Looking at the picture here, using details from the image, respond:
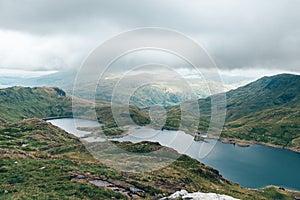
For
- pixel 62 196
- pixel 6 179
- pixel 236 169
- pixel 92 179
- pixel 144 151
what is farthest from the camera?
pixel 236 169

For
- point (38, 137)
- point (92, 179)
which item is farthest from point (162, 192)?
point (38, 137)

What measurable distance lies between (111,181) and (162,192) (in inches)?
529

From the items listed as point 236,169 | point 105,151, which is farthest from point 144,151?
point 236,169

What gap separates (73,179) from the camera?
194 ft

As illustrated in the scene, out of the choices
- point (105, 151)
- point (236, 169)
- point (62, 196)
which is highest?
point (62, 196)

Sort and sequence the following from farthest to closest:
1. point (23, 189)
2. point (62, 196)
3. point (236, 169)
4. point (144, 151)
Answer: point (236, 169)
point (144, 151)
point (23, 189)
point (62, 196)

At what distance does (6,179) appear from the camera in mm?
57312

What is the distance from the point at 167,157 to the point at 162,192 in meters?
51.0

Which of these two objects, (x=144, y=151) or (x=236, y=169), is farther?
(x=236, y=169)

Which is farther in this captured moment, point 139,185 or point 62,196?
point 139,185

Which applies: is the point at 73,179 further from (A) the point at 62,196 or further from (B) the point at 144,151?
(B) the point at 144,151

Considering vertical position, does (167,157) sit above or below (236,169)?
above

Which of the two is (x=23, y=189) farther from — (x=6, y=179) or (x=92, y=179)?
(x=92, y=179)

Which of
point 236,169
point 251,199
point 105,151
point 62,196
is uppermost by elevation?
point 62,196
